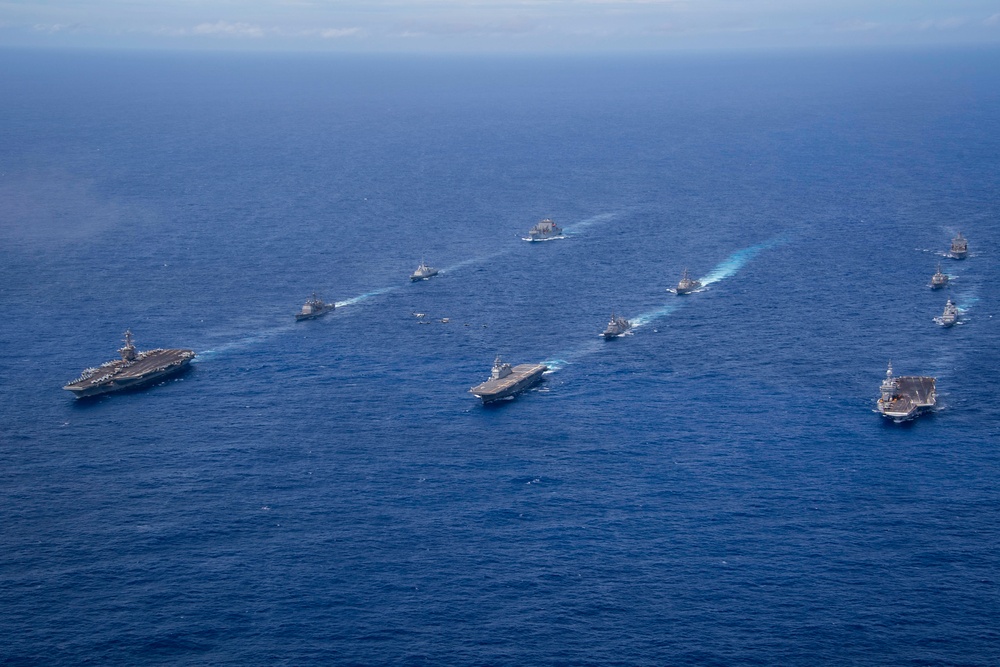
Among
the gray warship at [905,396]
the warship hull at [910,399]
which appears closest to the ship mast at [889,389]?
the gray warship at [905,396]

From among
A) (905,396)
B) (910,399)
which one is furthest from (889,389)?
(910,399)

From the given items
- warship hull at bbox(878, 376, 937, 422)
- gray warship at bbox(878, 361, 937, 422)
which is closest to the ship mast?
gray warship at bbox(878, 361, 937, 422)

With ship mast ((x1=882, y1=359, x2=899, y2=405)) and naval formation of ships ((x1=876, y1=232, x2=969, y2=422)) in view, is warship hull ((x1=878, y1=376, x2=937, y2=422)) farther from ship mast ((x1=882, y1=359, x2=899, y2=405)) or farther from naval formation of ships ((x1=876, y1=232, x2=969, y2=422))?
ship mast ((x1=882, y1=359, x2=899, y2=405))

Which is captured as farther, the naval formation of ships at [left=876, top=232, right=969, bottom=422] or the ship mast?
the ship mast

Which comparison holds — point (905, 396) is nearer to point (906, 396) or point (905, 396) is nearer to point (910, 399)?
point (906, 396)

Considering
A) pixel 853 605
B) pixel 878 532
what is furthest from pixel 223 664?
pixel 878 532

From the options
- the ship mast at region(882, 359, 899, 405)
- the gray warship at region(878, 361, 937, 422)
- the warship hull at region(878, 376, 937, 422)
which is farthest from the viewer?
the ship mast at region(882, 359, 899, 405)

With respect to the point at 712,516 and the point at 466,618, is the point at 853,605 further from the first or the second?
the point at 466,618

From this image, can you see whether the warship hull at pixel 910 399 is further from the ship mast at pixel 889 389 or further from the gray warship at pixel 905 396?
the ship mast at pixel 889 389
